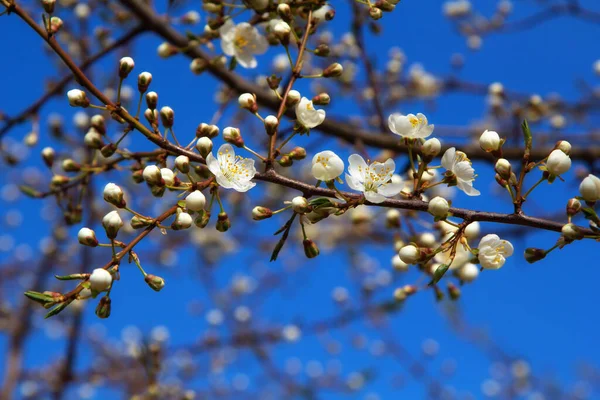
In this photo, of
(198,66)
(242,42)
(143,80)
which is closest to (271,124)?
(143,80)

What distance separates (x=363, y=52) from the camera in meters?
3.19

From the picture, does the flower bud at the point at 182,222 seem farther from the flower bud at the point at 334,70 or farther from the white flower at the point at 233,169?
the flower bud at the point at 334,70

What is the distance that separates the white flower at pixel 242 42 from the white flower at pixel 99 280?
4.09 ft

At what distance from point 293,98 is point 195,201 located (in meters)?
0.50

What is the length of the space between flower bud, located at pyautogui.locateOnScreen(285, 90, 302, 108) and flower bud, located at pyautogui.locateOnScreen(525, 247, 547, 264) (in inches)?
31.3

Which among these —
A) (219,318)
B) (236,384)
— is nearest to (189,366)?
(219,318)

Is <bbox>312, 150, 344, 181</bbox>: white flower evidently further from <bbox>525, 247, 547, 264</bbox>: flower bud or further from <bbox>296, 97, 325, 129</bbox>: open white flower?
<bbox>525, 247, 547, 264</bbox>: flower bud

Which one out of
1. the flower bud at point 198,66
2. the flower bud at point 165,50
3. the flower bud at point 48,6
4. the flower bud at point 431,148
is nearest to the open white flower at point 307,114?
the flower bud at point 431,148

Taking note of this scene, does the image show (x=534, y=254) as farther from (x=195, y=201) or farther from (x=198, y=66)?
(x=198, y=66)

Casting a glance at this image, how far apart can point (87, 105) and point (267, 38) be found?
958 millimetres

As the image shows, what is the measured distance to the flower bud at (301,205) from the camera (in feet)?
4.50

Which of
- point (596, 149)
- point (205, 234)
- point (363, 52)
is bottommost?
point (205, 234)

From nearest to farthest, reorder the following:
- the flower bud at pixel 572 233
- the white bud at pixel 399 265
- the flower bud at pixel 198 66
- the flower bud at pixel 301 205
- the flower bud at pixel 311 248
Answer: the flower bud at pixel 572 233
the flower bud at pixel 301 205
the flower bud at pixel 311 248
the white bud at pixel 399 265
the flower bud at pixel 198 66

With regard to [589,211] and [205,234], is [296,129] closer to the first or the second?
[589,211]
